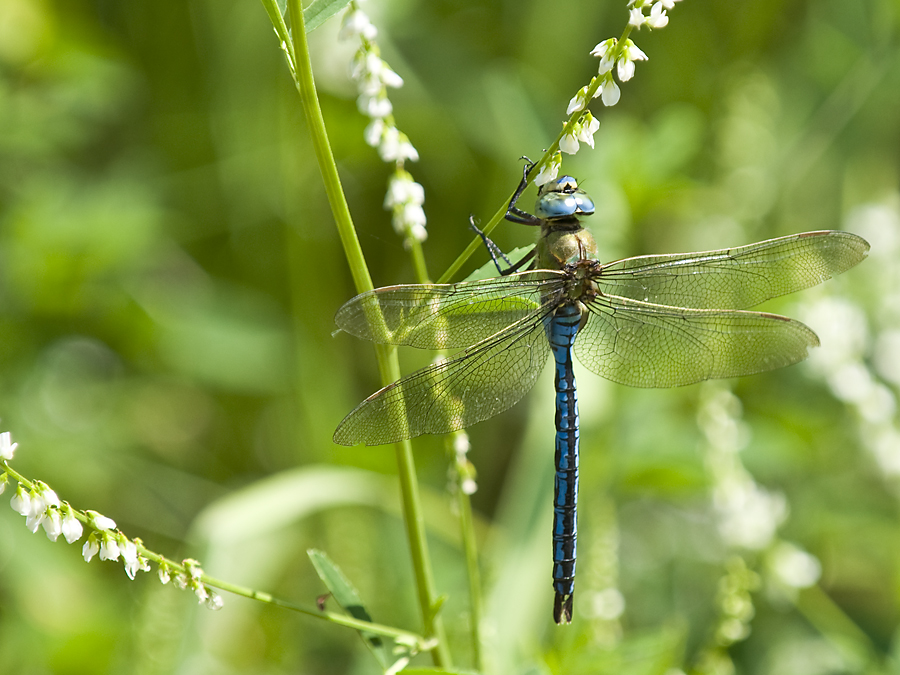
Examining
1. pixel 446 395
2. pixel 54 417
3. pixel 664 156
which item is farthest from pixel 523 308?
pixel 54 417

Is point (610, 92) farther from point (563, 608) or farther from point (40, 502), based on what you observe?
point (563, 608)

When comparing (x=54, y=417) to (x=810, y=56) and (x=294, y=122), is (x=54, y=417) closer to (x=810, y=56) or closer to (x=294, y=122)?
(x=294, y=122)

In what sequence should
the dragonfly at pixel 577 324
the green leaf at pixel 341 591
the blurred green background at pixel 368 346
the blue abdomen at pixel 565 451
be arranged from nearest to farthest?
the green leaf at pixel 341 591 → the dragonfly at pixel 577 324 → the blue abdomen at pixel 565 451 → the blurred green background at pixel 368 346

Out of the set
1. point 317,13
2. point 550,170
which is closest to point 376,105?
point 317,13

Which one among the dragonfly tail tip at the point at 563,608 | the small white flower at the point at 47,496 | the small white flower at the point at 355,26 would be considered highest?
the small white flower at the point at 355,26

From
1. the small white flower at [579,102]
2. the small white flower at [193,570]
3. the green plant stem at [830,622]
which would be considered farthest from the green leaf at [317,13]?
the green plant stem at [830,622]

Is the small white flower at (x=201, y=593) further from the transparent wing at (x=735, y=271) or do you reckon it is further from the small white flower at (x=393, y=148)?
the transparent wing at (x=735, y=271)

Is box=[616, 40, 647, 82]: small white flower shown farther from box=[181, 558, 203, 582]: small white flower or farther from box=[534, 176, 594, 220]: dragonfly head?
box=[181, 558, 203, 582]: small white flower
